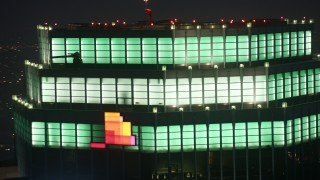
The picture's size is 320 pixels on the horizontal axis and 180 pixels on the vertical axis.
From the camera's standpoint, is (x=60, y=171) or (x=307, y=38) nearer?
(x=60, y=171)

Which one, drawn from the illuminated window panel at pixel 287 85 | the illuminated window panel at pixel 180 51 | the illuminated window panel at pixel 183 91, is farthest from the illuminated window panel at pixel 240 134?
the illuminated window panel at pixel 180 51

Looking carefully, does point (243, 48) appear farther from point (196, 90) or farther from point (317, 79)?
point (317, 79)

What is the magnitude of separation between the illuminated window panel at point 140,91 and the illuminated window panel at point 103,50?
16.9 feet

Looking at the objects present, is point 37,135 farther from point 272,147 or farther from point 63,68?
point 272,147

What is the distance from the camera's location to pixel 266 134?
122438 millimetres

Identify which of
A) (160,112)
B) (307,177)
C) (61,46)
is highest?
(61,46)

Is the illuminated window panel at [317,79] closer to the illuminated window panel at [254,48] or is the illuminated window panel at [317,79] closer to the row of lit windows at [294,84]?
the row of lit windows at [294,84]

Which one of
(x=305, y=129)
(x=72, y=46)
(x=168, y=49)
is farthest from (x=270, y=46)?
(x=72, y=46)

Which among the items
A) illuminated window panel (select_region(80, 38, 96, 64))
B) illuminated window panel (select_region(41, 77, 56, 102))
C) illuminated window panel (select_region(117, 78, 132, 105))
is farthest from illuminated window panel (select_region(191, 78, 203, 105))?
illuminated window panel (select_region(41, 77, 56, 102))

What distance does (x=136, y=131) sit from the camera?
397 feet

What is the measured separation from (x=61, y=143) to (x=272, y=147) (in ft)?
85.2

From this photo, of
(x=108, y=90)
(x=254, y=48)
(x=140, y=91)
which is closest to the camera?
(x=140, y=91)

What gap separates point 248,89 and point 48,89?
985 inches

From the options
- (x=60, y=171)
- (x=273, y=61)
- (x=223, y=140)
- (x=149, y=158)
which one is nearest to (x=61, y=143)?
(x=60, y=171)
